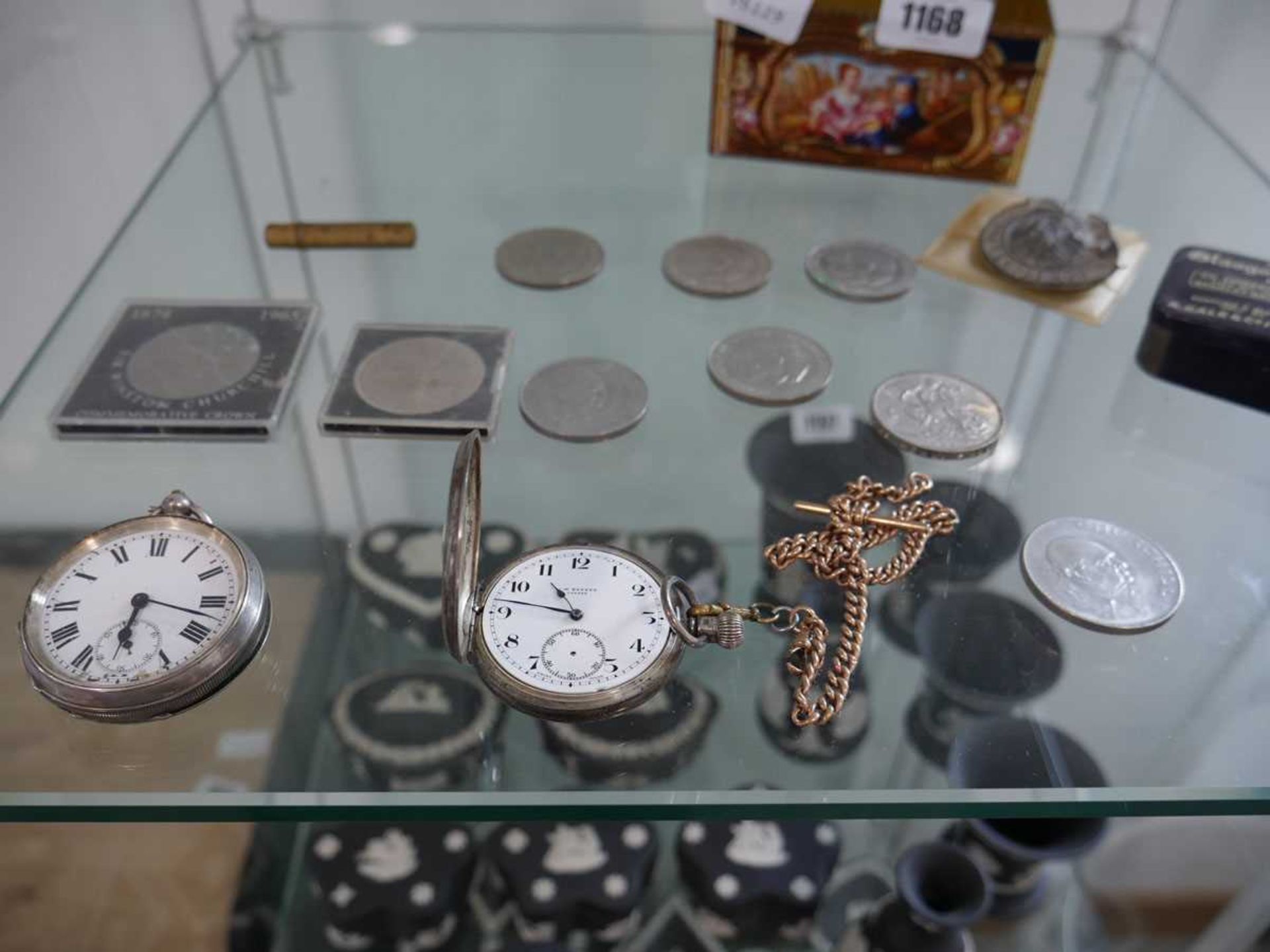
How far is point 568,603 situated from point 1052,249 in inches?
32.5

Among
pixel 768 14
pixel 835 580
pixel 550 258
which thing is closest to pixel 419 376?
pixel 550 258

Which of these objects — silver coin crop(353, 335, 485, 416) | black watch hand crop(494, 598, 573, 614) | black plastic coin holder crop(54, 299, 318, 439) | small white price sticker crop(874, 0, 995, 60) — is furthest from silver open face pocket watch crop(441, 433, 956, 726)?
small white price sticker crop(874, 0, 995, 60)

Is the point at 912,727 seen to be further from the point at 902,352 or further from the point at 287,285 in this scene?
the point at 287,285

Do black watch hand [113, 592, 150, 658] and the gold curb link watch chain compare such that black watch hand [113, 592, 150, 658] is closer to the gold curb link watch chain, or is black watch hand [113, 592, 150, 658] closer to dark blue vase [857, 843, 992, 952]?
the gold curb link watch chain

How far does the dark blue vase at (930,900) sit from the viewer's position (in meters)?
1.17

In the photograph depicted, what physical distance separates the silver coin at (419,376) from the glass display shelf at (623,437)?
0.04 meters

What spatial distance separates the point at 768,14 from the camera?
1.31 meters

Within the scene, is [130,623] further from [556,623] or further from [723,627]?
[723,627]

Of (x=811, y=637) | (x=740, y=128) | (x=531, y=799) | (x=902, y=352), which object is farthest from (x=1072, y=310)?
(x=531, y=799)

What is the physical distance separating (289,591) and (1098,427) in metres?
0.89

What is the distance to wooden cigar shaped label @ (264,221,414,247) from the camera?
1.36 metres

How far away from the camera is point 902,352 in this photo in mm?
1272

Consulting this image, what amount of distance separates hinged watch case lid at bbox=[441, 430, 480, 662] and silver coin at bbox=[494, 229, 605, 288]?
54 cm

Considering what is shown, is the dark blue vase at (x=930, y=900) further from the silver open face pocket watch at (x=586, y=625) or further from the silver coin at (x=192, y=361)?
the silver coin at (x=192, y=361)
